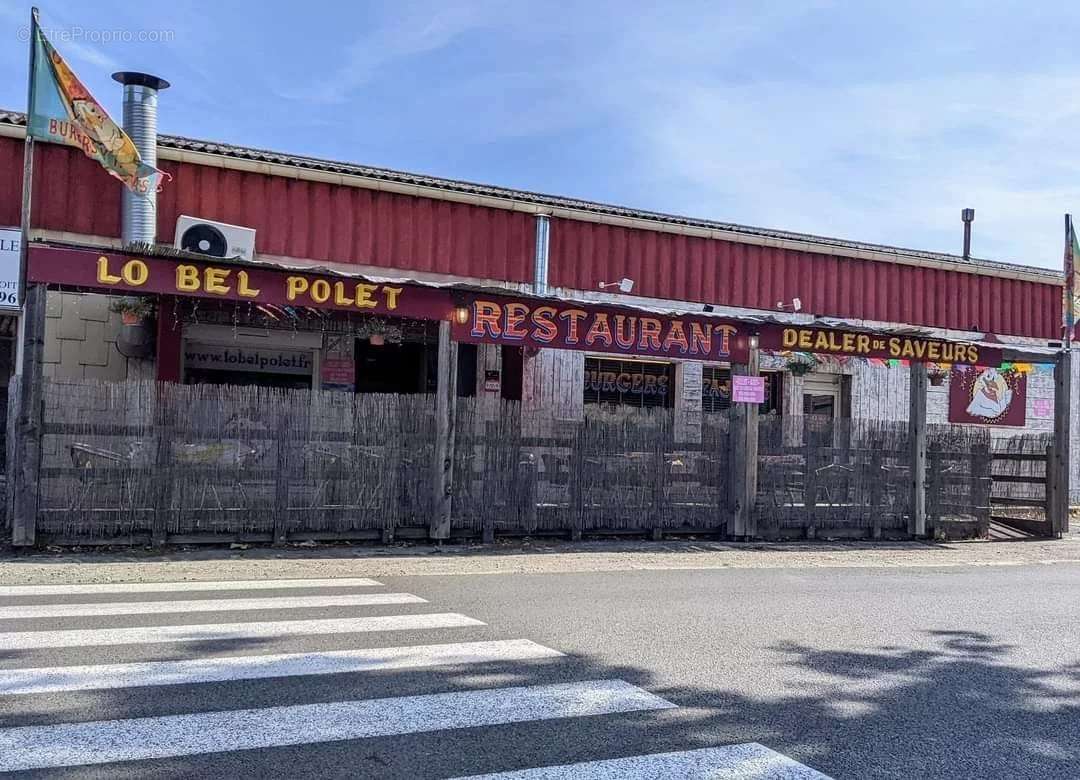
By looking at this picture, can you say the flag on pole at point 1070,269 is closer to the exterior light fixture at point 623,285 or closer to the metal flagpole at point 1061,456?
the metal flagpole at point 1061,456

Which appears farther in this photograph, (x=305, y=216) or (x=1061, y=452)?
(x=1061, y=452)

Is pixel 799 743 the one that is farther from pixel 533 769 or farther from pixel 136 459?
pixel 136 459

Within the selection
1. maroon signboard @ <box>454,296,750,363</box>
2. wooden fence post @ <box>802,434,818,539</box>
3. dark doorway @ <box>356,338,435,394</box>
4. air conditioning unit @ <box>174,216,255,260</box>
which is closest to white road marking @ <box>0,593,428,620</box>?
maroon signboard @ <box>454,296,750,363</box>

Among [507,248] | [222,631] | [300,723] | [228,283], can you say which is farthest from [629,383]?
[300,723]

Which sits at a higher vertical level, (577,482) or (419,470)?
(419,470)

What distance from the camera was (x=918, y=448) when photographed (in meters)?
15.0

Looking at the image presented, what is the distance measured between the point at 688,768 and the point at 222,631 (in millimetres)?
3726

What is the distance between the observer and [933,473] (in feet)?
50.1

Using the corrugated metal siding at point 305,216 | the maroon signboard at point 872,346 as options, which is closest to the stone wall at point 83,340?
the corrugated metal siding at point 305,216

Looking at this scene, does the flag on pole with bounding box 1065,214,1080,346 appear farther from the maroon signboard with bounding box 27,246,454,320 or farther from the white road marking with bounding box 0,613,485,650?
the white road marking with bounding box 0,613,485,650

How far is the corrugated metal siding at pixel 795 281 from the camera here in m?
17.5

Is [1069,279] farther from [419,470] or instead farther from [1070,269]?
[419,470]

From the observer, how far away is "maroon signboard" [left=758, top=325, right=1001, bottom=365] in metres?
14.2

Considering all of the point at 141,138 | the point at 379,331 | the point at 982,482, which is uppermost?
the point at 141,138
